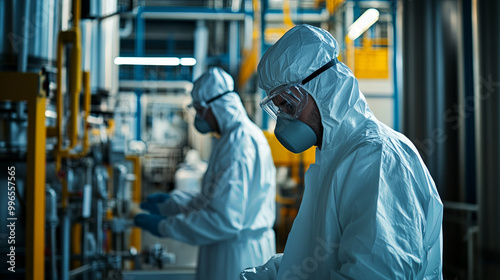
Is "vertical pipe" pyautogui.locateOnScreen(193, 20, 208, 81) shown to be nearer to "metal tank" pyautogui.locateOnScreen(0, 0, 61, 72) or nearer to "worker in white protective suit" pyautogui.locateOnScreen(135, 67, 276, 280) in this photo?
"metal tank" pyautogui.locateOnScreen(0, 0, 61, 72)

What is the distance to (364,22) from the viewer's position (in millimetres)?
4176

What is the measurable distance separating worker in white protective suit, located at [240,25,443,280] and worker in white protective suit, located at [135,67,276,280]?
592 millimetres

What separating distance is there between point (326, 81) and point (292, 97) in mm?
94

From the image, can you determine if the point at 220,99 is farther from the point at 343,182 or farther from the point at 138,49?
the point at 138,49

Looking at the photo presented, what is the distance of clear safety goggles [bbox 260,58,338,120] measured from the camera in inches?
47.1

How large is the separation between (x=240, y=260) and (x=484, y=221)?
1.34 m

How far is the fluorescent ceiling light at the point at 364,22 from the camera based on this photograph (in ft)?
13.0

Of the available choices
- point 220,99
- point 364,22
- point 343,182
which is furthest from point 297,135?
point 364,22

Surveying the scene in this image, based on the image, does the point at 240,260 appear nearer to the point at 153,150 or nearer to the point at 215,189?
the point at 215,189

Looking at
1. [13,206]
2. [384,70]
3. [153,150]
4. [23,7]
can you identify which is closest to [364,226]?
[13,206]

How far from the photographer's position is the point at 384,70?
5977mm

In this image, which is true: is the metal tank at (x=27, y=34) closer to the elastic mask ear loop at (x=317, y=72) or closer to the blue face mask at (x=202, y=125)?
the blue face mask at (x=202, y=125)

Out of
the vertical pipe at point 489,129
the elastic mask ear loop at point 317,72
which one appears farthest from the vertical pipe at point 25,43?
the vertical pipe at point 489,129

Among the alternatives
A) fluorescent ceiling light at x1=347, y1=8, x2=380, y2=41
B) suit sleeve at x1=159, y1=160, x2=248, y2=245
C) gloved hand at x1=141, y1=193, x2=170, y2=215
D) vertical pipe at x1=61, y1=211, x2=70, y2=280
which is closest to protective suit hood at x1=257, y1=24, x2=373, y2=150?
suit sleeve at x1=159, y1=160, x2=248, y2=245
